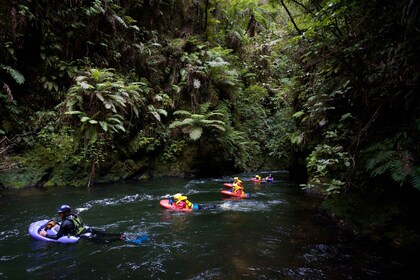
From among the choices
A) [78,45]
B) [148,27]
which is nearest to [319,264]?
[78,45]

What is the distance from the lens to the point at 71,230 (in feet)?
18.7

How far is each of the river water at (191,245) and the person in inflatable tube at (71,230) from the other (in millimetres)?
142

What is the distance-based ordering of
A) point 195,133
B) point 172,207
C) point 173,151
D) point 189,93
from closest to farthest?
point 172,207, point 195,133, point 173,151, point 189,93

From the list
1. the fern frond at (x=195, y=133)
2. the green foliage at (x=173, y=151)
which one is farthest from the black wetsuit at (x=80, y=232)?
the green foliage at (x=173, y=151)

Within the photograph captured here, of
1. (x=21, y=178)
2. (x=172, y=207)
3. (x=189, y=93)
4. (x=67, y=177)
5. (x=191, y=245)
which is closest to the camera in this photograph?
(x=191, y=245)

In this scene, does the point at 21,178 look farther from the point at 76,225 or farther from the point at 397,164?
the point at 397,164

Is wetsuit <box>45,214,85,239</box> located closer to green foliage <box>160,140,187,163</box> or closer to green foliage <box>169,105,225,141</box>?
green foliage <box>169,105,225,141</box>

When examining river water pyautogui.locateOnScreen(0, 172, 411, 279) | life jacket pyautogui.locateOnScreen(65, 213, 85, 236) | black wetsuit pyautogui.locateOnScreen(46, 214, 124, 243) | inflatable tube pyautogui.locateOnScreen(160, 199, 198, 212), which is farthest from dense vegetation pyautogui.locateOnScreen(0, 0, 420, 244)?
life jacket pyautogui.locateOnScreen(65, 213, 85, 236)

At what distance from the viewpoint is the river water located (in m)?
4.42

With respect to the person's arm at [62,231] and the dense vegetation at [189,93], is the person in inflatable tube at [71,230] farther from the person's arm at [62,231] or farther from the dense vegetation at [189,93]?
the dense vegetation at [189,93]

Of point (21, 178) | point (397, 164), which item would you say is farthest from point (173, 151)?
point (397, 164)

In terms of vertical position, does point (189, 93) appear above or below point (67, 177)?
above

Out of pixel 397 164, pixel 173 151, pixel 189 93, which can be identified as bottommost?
pixel 173 151

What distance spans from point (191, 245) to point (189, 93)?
10341mm
